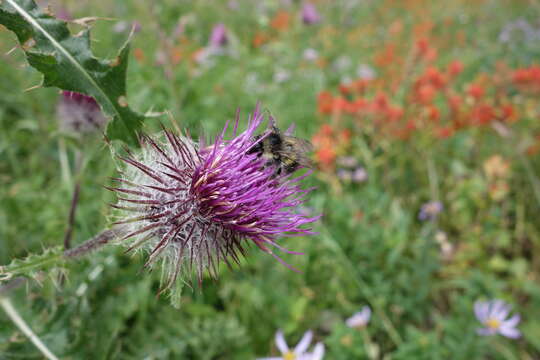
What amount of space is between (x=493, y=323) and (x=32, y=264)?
297cm

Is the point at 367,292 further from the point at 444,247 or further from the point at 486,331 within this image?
the point at 444,247

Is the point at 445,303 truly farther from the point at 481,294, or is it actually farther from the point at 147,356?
the point at 147,356

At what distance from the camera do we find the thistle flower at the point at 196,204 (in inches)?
63.9

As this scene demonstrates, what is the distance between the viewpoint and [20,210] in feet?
11.1

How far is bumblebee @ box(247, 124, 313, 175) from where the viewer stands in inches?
73.8

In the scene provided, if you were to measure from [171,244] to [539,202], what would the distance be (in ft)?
14.8

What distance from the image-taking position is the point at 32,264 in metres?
1.50

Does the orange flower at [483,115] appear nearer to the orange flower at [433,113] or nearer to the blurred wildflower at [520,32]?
the orange flower at [433,113]

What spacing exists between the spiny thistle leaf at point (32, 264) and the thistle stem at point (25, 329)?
58 centimetres

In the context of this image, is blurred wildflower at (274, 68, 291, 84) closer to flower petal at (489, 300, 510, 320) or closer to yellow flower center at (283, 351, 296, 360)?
flower petal at (489, 300, 510, 320)

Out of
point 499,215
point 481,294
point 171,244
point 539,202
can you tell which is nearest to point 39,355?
point 171,244

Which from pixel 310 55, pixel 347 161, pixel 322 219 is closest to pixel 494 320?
pixel 322 219

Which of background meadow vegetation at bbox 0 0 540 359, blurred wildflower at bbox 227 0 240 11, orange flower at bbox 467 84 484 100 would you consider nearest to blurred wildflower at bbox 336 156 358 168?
background meadow vegetation at bbox 0 0 540 359

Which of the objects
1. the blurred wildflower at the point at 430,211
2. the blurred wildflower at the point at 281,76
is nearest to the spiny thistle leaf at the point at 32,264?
the blurred wildflower at the point at 430,211
